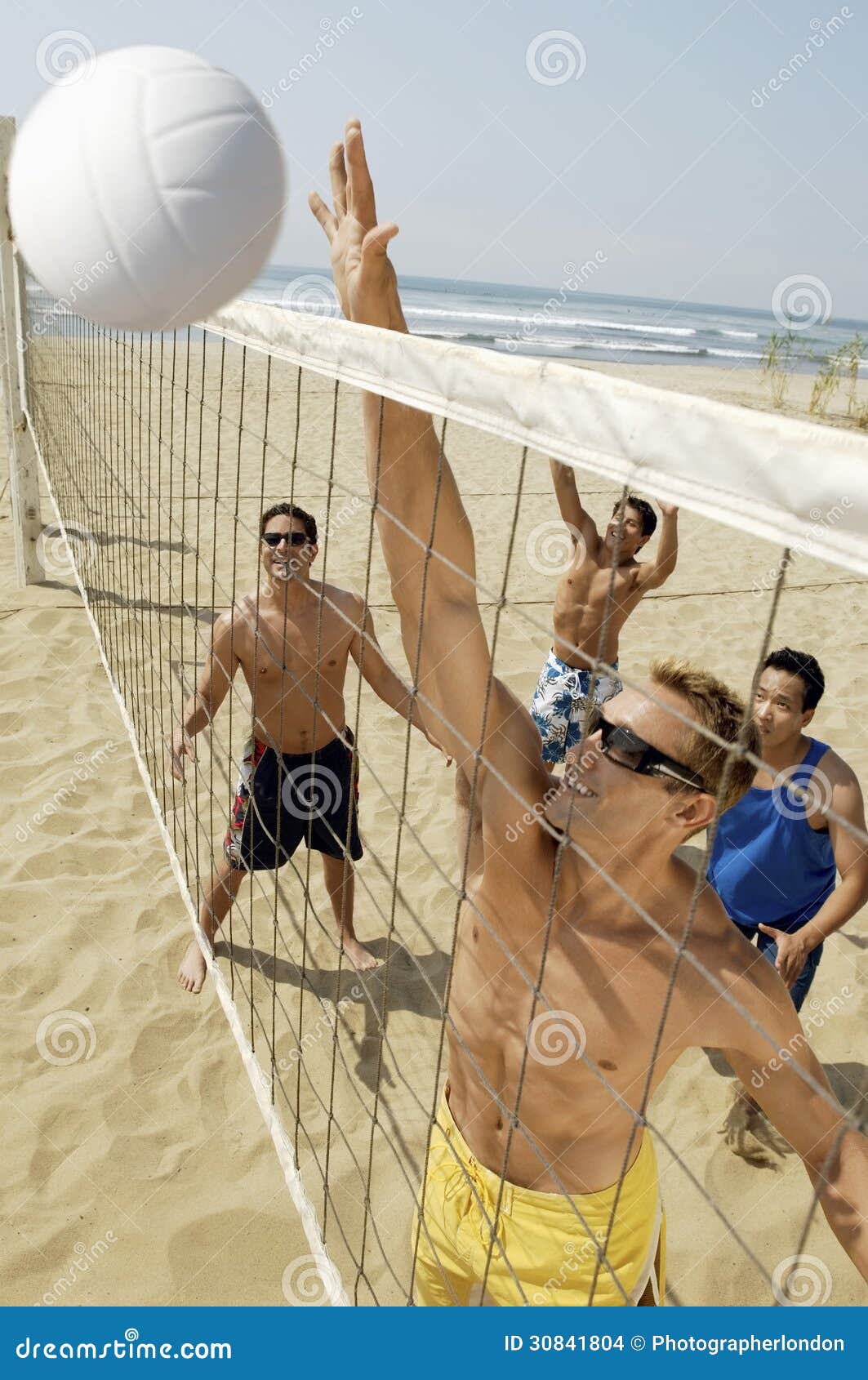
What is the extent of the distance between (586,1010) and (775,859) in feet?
4.76

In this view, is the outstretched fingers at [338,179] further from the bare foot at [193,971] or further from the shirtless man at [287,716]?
the bare foot at [193,971]

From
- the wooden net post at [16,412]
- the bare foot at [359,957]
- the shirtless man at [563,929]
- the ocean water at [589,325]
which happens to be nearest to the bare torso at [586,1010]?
the shirtless man at [563,929]

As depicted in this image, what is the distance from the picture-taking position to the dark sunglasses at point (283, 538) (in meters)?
3.36

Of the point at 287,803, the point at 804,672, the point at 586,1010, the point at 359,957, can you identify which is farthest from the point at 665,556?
the point at 586,1010

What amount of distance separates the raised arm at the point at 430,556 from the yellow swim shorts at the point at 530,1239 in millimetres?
739

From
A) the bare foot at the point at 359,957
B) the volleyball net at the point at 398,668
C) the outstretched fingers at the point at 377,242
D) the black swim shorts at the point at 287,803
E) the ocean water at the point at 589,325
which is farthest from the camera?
the ocean water at the point at 589,325

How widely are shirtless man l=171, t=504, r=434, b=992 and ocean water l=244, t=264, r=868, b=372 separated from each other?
738 inches

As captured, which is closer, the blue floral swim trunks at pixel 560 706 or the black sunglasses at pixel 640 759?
the black sunglasses at pixel 640 759

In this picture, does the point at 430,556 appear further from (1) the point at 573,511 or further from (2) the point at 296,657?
(1) the point at 573,511

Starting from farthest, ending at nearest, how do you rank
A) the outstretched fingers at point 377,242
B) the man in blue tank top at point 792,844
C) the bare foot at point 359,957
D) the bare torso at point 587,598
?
the bare torso at point 587,598, the bare foot at point 359,957, the man in blue tank top at point 792,844, the outstretched fingers at point 377,242

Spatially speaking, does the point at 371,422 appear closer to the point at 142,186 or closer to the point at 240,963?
the point at 142,186

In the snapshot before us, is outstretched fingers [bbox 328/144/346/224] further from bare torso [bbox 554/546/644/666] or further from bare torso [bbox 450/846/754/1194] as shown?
bare torso [bbox 554/546/644/666]

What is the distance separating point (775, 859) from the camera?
291 centimetres

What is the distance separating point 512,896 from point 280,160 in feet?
4.81
